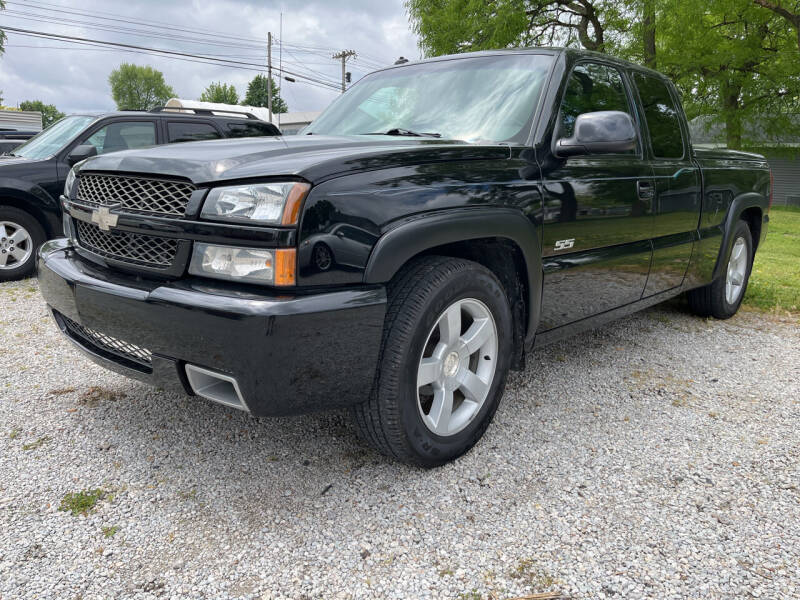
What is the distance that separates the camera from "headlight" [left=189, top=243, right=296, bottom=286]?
1912mm

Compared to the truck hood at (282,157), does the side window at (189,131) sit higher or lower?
higher

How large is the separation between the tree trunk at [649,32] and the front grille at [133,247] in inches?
748

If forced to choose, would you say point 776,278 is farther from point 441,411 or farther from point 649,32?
point 649,32

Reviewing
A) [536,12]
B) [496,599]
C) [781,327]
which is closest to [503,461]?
[496,599]

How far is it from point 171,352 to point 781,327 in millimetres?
4804

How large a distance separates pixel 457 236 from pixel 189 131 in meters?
5.75

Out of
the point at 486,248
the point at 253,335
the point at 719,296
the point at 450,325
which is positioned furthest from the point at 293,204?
the point at 719,296

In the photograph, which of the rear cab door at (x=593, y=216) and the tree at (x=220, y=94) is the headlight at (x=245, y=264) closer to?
the rear cab door at (x=593, y=216)

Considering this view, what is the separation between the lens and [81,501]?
225 cm

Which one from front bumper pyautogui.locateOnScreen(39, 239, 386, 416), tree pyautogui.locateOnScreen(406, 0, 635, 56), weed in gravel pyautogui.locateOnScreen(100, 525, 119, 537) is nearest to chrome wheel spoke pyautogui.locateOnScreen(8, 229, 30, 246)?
front bumper pyautogui.locateOnScreen(39, 239, 386, 416)

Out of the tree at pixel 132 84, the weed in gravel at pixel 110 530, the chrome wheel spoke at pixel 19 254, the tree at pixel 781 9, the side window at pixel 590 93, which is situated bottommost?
the weed in gravel at pixel 110 530

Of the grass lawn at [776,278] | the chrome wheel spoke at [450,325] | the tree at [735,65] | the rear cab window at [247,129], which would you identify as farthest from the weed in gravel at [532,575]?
the tree at [735,65]

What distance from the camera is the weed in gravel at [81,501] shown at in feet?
7.22

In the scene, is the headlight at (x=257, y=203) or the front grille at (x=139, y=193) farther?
the front grille at (x=139, y=193)
